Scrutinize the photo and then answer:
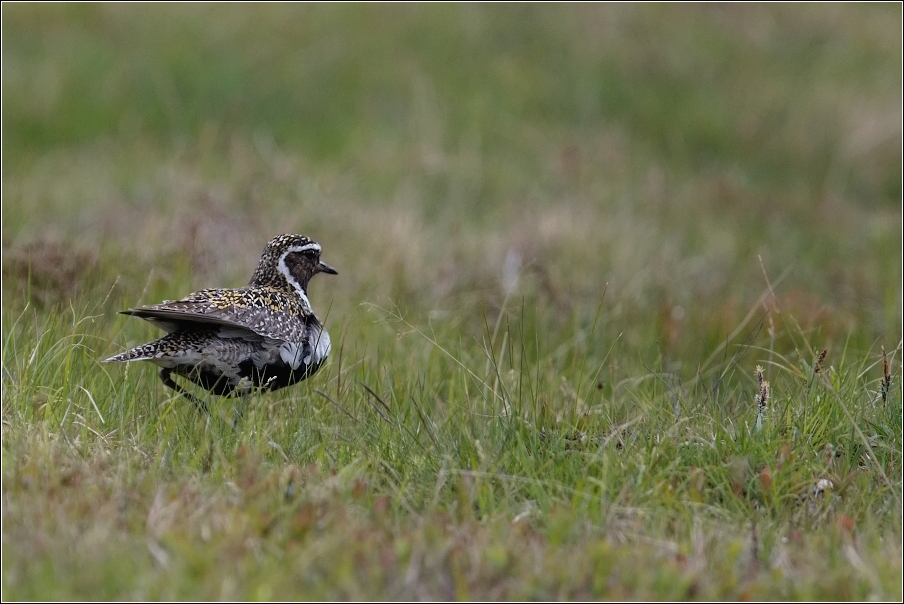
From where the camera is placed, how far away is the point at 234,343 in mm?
5922

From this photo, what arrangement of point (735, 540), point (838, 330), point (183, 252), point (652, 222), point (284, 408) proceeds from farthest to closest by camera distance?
point (652, 222)
point (838, 330)
point (183, 252)
point (284, 408)
point (735, 540)

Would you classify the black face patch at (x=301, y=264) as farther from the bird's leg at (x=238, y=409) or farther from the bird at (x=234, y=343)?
the bird's leg at (x=238, y=409)

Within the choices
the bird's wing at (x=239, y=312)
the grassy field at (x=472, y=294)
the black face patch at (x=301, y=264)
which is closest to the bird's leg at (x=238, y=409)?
the grassy field at (x=472, y=294)

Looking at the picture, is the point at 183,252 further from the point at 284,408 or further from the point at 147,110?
the point at 147,110

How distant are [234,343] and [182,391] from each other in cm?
40

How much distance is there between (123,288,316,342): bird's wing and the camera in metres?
5.54

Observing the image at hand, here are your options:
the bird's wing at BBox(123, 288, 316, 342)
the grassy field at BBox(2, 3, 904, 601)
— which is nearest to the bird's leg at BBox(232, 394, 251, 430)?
the grassy field at BBox(2, 3, 904, 601)

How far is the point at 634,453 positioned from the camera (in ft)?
16.2

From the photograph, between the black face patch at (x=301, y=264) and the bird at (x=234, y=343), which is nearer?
the bird at (x=234, y=343)

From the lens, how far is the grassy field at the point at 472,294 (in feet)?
13.3

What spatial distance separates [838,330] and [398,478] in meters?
5.63

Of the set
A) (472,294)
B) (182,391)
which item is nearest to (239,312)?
(182,391)

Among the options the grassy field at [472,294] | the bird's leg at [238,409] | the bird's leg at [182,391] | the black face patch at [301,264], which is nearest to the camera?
the grassy field at [472,294]

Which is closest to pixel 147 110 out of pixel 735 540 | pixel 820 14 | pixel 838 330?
pixel 838 330
